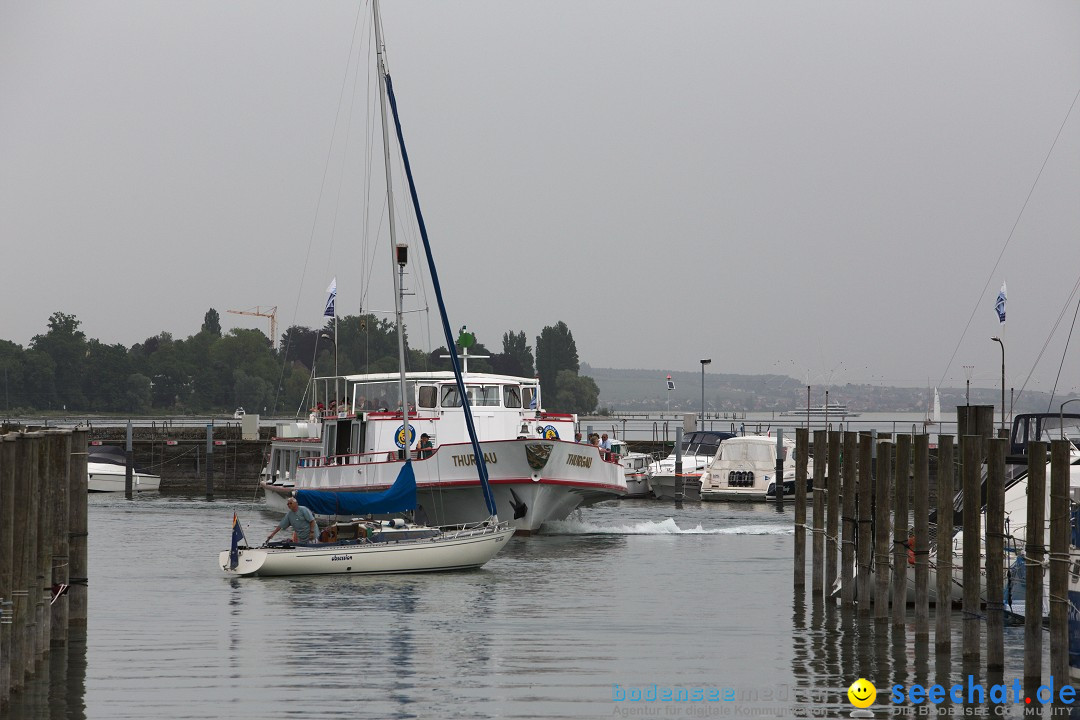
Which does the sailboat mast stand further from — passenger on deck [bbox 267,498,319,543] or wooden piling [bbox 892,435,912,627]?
wooden piling [bbox 892,435,912,627]

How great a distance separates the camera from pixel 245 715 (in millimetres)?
14898

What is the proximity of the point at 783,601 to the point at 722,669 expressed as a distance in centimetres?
754

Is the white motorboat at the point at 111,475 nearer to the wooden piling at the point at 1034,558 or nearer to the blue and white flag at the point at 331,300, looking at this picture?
the blue and white flag at the point at 331,300

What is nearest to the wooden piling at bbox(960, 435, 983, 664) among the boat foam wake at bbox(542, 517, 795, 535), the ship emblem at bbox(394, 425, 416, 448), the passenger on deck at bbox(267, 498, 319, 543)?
the passenger on deck at bbox(267, 498, 319, 543)

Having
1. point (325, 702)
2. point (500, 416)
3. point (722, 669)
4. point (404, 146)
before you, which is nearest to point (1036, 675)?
point (722, 669)

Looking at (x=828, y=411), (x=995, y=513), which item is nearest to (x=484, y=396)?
(x=995, y=513)

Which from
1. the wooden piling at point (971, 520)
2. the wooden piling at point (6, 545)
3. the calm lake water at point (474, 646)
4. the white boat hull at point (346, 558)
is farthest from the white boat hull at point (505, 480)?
the wooden piling at point (6, 545)

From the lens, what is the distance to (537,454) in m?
36.4

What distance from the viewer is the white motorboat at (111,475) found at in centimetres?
6109

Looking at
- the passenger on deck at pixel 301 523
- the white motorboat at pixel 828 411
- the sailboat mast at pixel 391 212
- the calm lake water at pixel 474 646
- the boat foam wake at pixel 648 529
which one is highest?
the sailboat mast at pixel 391 212

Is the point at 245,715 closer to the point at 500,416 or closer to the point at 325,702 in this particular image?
the point at 325,702

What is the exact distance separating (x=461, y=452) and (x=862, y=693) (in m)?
20.6

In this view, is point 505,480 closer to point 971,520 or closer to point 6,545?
point 971,520

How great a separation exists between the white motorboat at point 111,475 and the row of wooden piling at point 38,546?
42.1m
